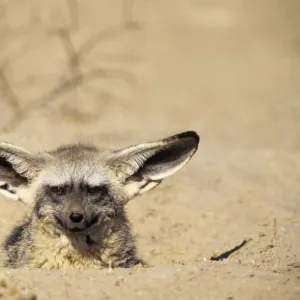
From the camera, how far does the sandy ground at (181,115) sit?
5.53 metres

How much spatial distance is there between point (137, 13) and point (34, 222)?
1305 cm

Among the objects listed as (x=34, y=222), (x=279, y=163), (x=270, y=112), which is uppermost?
(x=270, y=112)

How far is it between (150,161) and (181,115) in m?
8.07

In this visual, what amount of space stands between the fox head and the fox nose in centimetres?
5

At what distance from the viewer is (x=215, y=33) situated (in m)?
19.3

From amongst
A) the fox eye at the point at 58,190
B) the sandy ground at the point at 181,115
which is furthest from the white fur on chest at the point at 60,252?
the sandy ground at the point at 181,115

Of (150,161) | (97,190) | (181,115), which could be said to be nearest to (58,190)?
(97,190)

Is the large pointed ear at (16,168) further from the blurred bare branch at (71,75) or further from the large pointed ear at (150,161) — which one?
the blurred bare branch at (71,75)

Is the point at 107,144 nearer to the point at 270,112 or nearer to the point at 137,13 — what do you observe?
the point at 270,112

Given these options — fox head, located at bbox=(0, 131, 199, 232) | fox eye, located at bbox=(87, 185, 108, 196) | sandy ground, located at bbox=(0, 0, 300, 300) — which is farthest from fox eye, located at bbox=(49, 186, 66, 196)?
sandy ground, located at bbox=(0, 0, 300, 300)

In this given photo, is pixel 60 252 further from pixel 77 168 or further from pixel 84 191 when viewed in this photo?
pixel 77 168

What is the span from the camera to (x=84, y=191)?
656 cm

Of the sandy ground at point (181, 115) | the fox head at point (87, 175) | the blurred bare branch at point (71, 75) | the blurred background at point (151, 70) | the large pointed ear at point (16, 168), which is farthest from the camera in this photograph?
the blurred background at point (151, 70)

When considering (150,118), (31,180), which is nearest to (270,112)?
(150,118)
